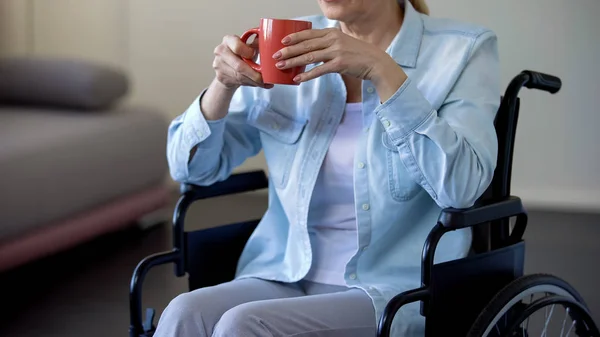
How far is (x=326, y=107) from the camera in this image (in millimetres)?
1311

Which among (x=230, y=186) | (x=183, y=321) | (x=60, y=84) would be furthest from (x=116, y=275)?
(x=183, y=321)

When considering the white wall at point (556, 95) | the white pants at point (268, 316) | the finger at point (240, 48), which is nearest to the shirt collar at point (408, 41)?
the finger at point (240, 48)

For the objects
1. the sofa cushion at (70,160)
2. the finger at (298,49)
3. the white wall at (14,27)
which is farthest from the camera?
the white wall at (14,27)

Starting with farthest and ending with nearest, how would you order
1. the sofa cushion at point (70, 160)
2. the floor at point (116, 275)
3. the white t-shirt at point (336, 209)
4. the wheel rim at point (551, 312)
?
1. the sofa cushion at point (70, 160)
2. the floor at point (116, 275)
3. the white t-shirt at point (336, 209)
4. the wheel rim at point (551, 312)

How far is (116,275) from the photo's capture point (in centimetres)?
255

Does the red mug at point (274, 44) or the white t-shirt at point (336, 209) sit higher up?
the red mug at point (274, 44)

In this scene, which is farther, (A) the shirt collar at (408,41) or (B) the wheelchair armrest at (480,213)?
(A) the shirt collar at (408,41)

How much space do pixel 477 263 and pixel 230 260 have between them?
0.45 metres

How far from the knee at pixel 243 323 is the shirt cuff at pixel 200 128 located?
1.03ft

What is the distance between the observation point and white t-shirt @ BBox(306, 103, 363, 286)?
1.28 meters

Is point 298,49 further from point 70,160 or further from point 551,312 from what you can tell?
point 70,160

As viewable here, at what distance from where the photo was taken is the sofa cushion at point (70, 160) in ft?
7.68

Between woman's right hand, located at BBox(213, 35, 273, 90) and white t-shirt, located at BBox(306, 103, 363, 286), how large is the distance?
0.59 feet

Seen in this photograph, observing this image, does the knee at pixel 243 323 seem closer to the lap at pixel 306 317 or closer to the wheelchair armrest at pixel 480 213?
the lap at pixel 306 317
